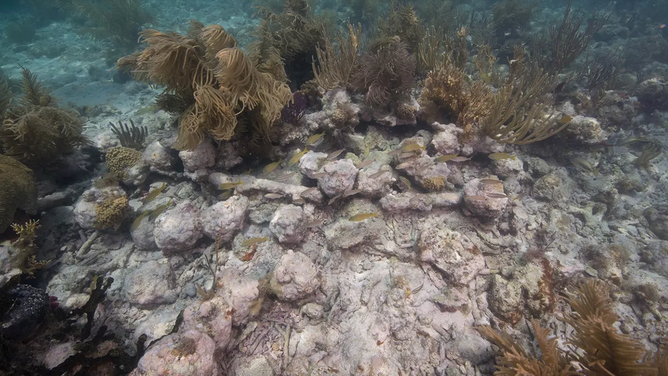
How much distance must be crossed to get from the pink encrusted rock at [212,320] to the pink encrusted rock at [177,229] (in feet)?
5.10

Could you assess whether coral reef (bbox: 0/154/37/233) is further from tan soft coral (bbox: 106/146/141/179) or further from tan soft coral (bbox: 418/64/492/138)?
tan soft coral (bbox: 418/64/492/138)

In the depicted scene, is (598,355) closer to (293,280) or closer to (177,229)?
(293,280)

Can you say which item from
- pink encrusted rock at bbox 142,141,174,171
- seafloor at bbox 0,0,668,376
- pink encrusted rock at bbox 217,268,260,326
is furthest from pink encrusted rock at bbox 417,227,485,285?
pink encrusted rock at bbox 142,141,174,171

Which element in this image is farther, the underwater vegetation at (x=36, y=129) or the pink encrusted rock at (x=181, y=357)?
the underwater vegetation at (x=36, y=129)

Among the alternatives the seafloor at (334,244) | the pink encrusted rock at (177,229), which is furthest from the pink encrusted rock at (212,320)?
the pink encrusted rock at (177,229)

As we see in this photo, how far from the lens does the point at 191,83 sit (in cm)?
468

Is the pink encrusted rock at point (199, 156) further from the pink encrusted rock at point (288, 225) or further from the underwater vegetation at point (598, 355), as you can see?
the underwater vegetation at point (598, 355)

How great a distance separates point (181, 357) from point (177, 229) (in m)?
2.34

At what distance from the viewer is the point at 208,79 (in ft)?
15.3

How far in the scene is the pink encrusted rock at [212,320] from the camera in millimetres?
3615

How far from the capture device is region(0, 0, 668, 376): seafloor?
3.71 meters

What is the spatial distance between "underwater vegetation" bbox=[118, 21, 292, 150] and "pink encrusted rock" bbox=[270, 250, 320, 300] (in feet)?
8.00

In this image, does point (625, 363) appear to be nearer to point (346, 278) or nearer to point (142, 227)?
point (346, 278)

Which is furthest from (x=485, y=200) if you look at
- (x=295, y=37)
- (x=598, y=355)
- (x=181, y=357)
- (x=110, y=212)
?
(x=110, y=212)
